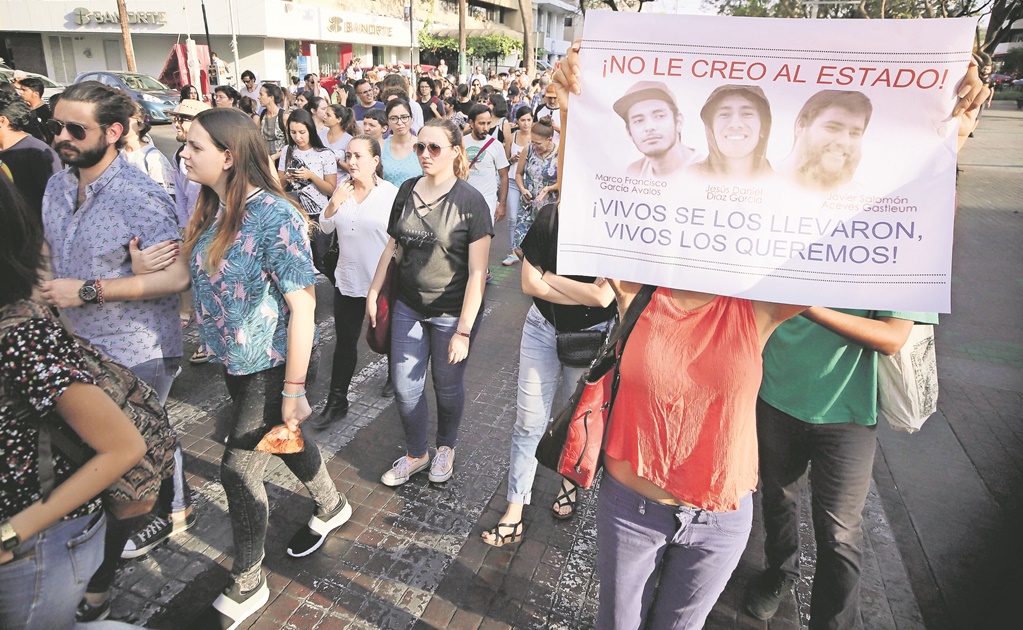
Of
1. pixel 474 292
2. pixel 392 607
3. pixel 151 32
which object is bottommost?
pixel 392 607

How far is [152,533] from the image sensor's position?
10.6ft

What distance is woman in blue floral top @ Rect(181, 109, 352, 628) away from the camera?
2504 mm

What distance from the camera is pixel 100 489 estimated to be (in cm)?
174

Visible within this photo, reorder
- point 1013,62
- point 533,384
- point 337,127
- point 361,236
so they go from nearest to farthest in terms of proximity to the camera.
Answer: point 533,384 < point 361,236 < point 337,127 < point 1013,62

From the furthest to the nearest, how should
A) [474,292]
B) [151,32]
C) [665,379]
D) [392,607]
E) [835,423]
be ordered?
[151,32] → [474,292] → [392,607] → [835,423] → [665,379]

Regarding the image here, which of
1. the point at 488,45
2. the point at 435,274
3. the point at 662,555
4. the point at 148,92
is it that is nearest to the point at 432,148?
the point at 435,274

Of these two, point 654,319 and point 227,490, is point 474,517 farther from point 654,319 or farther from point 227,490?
point 654,319

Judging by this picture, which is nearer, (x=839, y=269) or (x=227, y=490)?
(x=839, y=269)

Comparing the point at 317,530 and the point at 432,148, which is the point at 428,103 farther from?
the point at 317,530

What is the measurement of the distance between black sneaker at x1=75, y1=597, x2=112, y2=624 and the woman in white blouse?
5.94 ft

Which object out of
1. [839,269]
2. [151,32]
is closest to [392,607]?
[839,269]

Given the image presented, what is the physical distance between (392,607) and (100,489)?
5.09 ft

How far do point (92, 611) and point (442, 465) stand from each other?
5.84 feet

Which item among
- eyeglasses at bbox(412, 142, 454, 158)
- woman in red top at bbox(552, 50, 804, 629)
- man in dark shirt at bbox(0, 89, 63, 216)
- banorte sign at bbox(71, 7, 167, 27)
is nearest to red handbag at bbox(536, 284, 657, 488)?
woman in red top at bbox(552, 50, 804, 629)
